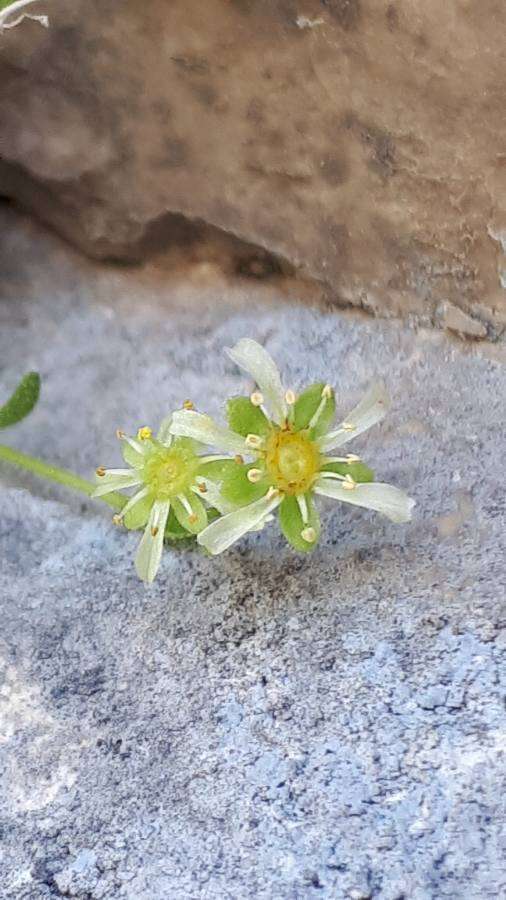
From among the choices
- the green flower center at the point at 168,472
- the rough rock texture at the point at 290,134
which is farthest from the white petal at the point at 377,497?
the rough rock texture at the point at 290,134

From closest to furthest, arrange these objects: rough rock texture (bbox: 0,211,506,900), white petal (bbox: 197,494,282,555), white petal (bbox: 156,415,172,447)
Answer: rough rock texture (bbox: 0,211,506,900)
white petal (bbox: 197,494,282,555)
white petal (bbox: 156,415,172,447)

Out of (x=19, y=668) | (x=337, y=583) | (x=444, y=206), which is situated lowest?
(x=19, y=668)

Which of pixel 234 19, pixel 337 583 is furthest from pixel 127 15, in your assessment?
pixel 337 583

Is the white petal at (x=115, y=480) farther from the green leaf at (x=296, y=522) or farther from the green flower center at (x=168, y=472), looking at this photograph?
the green leaf at (x=296, y=522)

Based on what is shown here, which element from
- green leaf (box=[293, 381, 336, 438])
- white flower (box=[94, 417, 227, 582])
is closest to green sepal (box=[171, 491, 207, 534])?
white flower (box=[94, 417, 227, 582])

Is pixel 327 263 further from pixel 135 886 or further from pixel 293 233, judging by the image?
pixel 135 886

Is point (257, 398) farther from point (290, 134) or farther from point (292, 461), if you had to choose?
point (290, 134)

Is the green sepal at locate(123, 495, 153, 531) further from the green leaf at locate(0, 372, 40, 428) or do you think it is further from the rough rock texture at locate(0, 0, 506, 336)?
the rough rock texture at locate(0, 0, 506, 336)
